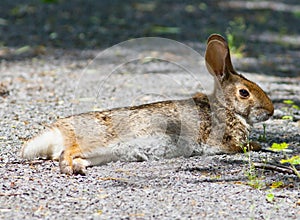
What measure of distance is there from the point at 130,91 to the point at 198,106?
2.41m

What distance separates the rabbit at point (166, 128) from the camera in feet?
14.7

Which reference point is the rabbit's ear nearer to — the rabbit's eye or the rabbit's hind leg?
the rabbit's eye

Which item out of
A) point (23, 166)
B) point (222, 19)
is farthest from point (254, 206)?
point (222, 19)

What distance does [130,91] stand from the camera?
7.26 meters

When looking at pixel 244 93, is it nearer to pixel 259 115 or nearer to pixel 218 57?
pixel 259 115

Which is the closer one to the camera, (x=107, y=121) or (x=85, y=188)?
(x=85, y=188)

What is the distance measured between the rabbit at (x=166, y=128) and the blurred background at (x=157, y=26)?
3.71 metres

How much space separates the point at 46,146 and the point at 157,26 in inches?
268

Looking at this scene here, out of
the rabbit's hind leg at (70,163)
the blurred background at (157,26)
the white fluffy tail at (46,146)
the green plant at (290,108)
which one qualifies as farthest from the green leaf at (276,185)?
the blurred background at (157,26)

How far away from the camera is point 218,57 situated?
4992mm

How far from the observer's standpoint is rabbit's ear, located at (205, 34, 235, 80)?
495cm

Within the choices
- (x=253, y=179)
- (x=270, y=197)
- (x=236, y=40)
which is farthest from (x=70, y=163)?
(x=236, y=40)

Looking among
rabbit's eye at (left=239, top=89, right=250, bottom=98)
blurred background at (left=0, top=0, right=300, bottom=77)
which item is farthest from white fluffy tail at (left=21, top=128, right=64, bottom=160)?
blurred background at (left=0, top=0, right=300, bottom=77)

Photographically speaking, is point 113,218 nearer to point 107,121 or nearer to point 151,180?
point 151,180
